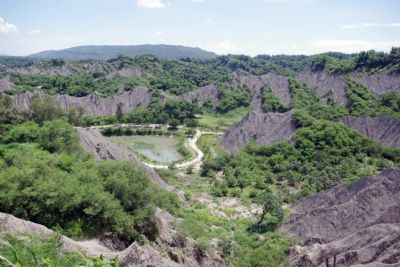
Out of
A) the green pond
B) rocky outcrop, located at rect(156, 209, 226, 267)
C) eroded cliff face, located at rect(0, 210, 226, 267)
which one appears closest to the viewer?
eroded cliff face, located at rect(0, 210, 226, 267)

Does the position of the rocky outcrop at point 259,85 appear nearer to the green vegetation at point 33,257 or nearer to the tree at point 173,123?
the tree at point 173,123

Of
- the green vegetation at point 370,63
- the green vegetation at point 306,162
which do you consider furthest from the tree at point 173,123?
the green vegetation at point 370,63

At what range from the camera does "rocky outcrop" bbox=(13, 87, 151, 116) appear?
101438 millimetres

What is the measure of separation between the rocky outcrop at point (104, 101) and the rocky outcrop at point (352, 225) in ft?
246

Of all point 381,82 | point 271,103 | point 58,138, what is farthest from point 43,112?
point 381,82

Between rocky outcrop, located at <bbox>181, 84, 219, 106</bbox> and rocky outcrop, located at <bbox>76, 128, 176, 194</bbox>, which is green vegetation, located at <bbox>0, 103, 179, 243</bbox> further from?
rocky outcrop, located at <bbox>181, 84, 219, 106</bbox>

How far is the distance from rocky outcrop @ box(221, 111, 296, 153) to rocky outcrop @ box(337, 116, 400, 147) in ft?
42.1

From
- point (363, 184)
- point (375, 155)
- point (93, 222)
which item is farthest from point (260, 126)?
point (93, 222)

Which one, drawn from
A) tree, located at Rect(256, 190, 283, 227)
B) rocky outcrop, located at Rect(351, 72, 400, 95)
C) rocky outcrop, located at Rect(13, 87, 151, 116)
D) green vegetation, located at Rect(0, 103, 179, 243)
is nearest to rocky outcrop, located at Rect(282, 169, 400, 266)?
tree, located at Rect(256, 190, 283, 227)

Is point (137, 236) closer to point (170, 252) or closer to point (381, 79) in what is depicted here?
point (170, 252)

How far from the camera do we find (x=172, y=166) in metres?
57.4

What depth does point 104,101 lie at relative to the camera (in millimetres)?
104750

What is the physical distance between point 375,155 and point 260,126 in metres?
19.9

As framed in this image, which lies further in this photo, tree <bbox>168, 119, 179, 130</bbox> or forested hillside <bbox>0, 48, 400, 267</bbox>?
tree <bbox>168, 119, 179, 130</bbox>
